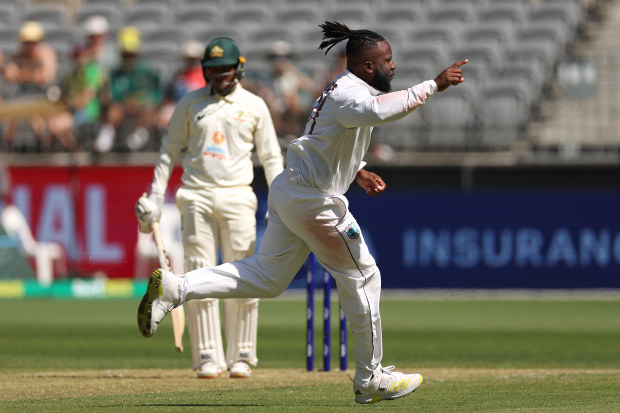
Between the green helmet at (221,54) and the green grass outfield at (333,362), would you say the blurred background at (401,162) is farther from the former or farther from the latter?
the green helmet at (221,54)

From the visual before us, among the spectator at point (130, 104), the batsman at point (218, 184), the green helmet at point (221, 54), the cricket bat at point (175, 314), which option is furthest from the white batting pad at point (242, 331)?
the spectator at point (130, 104)

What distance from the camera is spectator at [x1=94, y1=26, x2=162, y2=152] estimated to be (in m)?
18.6

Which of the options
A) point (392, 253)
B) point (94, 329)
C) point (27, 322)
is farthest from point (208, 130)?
point (392, 253)

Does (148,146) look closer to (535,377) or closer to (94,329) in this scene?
(94,329)

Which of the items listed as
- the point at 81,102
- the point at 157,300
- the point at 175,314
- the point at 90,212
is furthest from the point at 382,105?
the point at 81,102

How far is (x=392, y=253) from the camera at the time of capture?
58.4 ft

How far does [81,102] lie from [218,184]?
10271 millimetres

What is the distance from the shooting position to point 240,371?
9.23 metres

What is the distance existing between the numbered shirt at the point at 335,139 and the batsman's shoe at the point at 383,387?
42.0 inches

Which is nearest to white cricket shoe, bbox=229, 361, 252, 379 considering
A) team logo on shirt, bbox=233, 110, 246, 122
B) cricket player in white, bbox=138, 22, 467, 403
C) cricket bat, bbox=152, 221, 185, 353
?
cricket bat, bbox=152, 221, 185, 353

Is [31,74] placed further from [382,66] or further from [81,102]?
[382,66]

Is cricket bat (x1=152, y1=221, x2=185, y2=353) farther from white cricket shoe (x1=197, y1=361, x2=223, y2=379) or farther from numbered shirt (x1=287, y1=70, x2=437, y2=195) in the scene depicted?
numbered shirt (x1=287, y1=70, x2=437, y2=195)

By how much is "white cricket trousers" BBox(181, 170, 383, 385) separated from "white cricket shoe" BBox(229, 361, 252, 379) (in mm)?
2036

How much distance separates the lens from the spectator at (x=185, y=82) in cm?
1820
